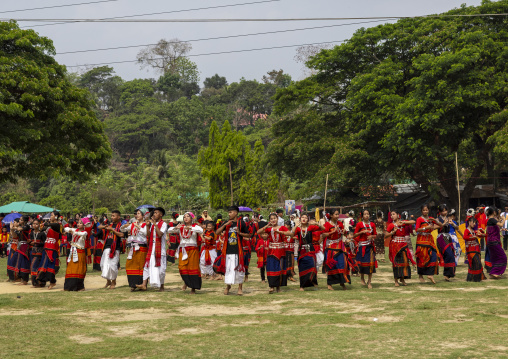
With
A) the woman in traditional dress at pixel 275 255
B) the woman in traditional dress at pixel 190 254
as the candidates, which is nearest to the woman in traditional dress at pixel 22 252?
the woman in traditional dress at pixel 190 254

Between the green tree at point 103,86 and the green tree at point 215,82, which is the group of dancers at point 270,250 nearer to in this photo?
the green tree at point 103,86

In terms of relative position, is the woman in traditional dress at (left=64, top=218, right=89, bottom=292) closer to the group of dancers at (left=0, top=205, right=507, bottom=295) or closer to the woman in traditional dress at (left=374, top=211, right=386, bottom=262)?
the group of dancers at (left=0, top=205, right=507, bottom=295)

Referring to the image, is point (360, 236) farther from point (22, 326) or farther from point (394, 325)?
point (22, 326)

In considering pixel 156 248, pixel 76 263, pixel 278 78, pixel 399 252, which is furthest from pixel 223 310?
pixel 278 78

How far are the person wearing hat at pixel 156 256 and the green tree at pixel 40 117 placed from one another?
6.38m

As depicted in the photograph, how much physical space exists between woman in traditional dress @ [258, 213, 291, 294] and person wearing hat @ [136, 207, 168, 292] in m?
2.27

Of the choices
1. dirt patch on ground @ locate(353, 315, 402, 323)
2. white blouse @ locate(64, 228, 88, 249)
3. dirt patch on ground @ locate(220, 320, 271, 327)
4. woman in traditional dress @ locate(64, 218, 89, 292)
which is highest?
white blouse @ locate(64, 228, 88, 249)

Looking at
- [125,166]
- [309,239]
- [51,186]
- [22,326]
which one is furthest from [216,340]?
[125,166]

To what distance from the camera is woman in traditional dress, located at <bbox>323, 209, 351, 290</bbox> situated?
12766 mm

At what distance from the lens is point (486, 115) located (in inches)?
1213

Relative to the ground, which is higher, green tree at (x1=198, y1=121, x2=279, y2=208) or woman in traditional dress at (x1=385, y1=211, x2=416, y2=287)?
green tree at (x1=198, y1=121, x2=279, y2=208)

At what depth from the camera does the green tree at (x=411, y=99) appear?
97.2ft

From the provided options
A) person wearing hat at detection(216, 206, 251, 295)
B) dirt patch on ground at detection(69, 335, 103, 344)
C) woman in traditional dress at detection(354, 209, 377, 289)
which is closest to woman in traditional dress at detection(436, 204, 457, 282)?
woman in traditional dress at detection(354, 209, 377, 289)

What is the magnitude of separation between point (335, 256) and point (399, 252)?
1550 millimetres
